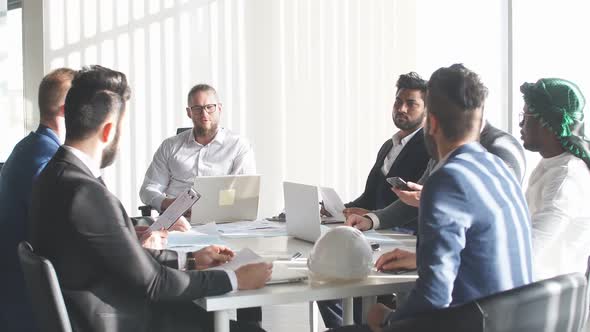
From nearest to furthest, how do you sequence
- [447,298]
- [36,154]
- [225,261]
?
[447,298], [225,261], [36,154]

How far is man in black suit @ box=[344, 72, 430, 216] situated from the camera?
3660 mm

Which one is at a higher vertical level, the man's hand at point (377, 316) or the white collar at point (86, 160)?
the white collar at point (86, 160)

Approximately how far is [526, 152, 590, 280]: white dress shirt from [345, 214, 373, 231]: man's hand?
78cm

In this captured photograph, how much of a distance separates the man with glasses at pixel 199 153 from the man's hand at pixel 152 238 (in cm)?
170

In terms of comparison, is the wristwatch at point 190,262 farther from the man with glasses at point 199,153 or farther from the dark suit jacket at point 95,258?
the man with glasses at point 199,153

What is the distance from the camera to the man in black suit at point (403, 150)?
366cm

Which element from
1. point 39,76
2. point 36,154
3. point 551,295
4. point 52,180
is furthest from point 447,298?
point 39,76

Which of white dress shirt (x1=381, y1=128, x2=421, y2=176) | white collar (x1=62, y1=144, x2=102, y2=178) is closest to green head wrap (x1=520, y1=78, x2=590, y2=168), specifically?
white dress shirt (x1=381, y1=128, x2=421, y2=176)

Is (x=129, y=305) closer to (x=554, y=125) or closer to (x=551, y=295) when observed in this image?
(x=551, y=295)

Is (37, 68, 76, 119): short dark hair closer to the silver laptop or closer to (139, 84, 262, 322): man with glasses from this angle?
the silver laptop

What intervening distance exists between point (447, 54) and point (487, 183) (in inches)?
169

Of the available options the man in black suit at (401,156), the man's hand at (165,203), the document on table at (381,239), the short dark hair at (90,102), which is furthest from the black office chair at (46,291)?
the man's hand at (165,203)

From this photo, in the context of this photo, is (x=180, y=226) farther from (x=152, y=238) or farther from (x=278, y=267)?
(x=278, y=267)

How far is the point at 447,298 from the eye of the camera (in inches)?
69.2
